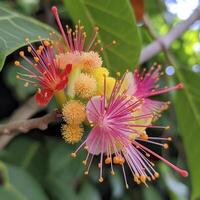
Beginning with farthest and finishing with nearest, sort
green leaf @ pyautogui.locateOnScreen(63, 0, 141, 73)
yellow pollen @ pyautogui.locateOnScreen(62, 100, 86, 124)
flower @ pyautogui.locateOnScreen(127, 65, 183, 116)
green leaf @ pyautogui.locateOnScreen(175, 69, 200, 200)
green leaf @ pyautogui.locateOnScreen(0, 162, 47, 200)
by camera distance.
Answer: green leaf @ pyautogui.locateOnScreen(175, 69, 200, 200) → green leaf @ pyautogui.locateOnScreen(0, 162, 47, 200) → green leaf @ pyautogui.locateOnScreen(63, 0, 141, 73) → flower @ pyautogui.locateOnScreen(127, 65, 183, 116) → yellow pollen @ pyautogui.locateOnScreen(62, 100, 86, 124)

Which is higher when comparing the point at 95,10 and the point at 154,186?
the point at 95,10

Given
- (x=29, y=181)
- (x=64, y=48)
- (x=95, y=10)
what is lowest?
(x=29, y=181)

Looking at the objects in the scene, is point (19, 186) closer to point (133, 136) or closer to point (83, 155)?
point (83, 155)

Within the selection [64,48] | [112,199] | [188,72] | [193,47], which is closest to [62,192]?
[112,199]

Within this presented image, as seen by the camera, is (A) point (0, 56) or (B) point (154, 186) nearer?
(A) point (0, 56)

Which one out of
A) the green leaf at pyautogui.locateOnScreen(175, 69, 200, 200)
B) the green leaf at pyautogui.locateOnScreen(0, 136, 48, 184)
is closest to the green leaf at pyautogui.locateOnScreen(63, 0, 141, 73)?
the green leaf at pyautogui.locateOnScreen(175, 69, 200, 200)

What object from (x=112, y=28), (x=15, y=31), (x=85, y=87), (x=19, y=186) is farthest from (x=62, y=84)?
(x=19, y=186)

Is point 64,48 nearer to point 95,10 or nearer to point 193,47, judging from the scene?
point 95,10

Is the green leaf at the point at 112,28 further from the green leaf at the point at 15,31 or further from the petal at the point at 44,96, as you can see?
the petal at the point at 44,96

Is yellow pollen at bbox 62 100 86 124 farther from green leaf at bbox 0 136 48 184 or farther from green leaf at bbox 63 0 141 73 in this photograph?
green leaf at bbox 0 136 48 184
